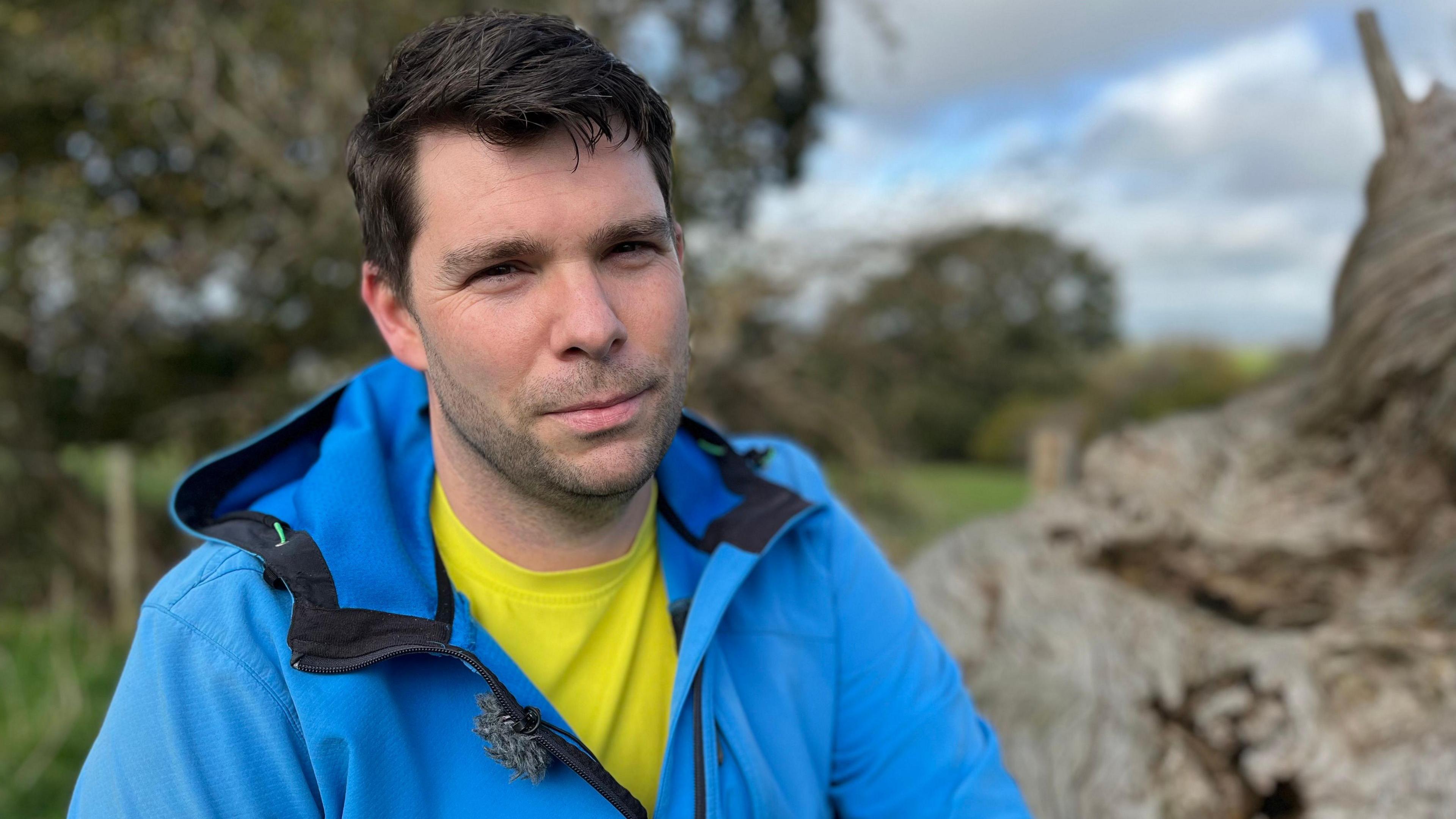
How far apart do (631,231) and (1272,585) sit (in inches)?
97.8

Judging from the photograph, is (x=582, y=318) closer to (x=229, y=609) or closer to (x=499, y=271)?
(x=499, y=271)

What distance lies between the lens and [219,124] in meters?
6.08

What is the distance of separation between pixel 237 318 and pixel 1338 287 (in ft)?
21.4

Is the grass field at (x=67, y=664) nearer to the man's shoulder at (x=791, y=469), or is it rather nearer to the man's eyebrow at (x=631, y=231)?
the man's shoulder at (x=791, y=469)

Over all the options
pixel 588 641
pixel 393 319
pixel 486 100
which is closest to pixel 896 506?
pixel 588 641

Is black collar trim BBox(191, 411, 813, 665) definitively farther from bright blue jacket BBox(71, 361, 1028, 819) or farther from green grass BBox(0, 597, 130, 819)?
green grass BBox(0, 597, 130, 819)

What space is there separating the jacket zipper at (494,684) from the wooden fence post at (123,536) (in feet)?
21.4

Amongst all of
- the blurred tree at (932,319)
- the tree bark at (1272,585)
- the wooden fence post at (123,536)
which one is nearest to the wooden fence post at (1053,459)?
the tree bark at (1272,585)

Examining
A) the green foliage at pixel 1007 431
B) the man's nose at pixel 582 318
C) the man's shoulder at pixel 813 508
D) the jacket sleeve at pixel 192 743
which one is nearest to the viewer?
the jacket sleeve at pixel 192 743

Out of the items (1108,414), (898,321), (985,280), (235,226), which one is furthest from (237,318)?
(1108,414)

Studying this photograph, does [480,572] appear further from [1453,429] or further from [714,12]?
[714,12]

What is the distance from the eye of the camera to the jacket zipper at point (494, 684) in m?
1.35

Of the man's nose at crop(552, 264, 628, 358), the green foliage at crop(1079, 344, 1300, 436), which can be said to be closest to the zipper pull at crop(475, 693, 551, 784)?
the man's nose at crop(552, 264, 628, 358)

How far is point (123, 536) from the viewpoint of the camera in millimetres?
6906
